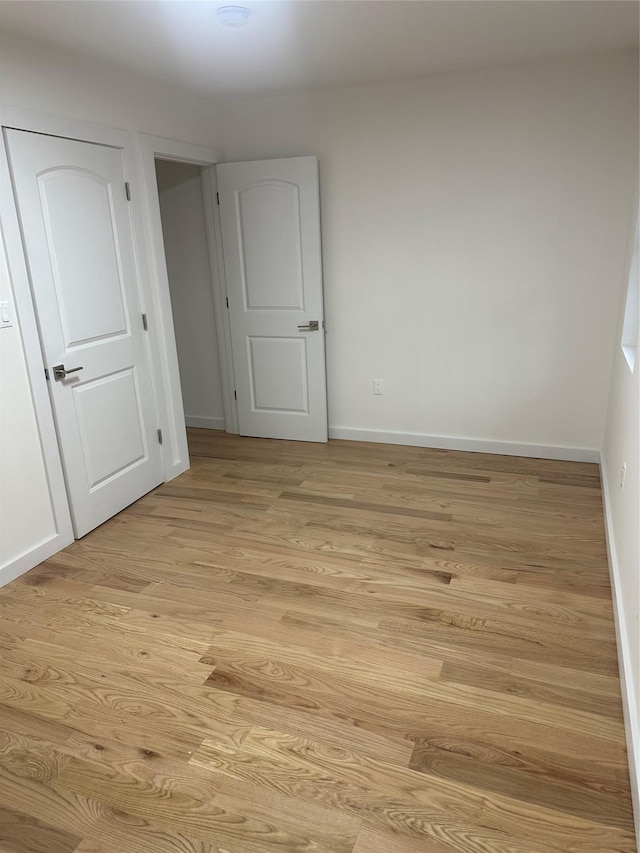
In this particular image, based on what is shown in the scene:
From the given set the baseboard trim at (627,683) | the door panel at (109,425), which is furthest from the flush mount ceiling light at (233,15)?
the baseboard trim at (627,683)

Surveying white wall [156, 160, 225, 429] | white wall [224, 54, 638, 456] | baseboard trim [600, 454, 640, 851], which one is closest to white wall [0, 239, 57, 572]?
white wall [156, 160, 225, 429]

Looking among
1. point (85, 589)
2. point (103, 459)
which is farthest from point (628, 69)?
point (85, 589)

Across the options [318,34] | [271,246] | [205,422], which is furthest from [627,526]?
[205,422]

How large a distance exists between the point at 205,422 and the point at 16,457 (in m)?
2.34

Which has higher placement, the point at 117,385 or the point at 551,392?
the point at 117,385

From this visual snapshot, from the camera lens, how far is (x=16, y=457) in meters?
2.87

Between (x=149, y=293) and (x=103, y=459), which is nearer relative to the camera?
(x=103, y=459)

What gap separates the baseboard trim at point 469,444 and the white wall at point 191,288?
1147 millimetres

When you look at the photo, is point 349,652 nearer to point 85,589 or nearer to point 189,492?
point 85,589

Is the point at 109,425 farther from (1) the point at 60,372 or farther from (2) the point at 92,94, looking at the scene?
(2) the point at 92,94

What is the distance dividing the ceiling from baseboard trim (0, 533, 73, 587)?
7.81 ft

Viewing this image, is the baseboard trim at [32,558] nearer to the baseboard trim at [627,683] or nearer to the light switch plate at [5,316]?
the light switch plate at [5,316]

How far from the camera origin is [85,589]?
111 inches

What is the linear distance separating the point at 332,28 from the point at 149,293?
1792mm
